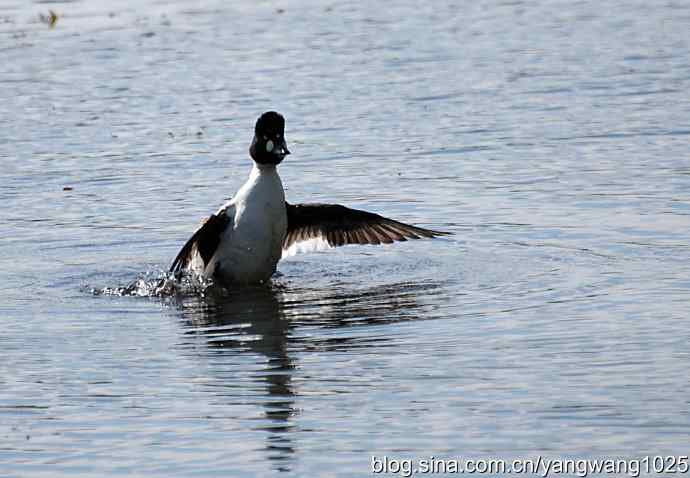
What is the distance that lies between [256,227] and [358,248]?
57.3 inches

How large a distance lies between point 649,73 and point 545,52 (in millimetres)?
2207

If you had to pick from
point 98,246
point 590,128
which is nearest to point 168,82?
point 590,128

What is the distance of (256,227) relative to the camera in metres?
10.7

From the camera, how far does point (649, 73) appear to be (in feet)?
57.5

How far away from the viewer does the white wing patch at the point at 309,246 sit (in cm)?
1135

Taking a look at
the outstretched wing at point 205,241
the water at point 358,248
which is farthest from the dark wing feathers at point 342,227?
the outstretched wing at point 205,241

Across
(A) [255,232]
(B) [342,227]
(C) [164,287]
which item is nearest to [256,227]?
(A) [255,232]

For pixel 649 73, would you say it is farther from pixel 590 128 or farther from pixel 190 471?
pixel 190 471

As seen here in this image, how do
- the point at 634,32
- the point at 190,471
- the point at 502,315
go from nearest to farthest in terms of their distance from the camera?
the point at 190,471 → the point at 502,315 → the point at 634,32

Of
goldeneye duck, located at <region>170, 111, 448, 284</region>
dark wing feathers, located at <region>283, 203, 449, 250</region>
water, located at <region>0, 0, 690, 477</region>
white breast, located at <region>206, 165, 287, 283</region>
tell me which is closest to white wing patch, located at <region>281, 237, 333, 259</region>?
dark wing feathers, located at <region>283, 203, 449, 250</region>

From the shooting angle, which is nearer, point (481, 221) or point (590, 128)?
point (481, 221)

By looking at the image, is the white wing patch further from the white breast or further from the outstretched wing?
the outstretched wing

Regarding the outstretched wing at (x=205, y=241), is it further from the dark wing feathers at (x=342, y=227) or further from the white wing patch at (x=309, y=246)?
the white wing patch at (x=309, y=246)

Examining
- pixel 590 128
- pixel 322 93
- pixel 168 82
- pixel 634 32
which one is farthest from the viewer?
pixel 634 32
